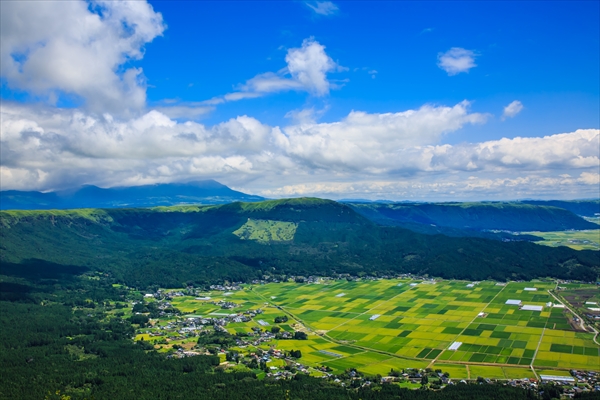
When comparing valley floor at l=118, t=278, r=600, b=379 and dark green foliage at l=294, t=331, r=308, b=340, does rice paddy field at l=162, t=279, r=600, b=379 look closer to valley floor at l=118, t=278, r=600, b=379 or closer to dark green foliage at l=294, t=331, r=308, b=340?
valley floor at l=118, t=278, r=600, b=379

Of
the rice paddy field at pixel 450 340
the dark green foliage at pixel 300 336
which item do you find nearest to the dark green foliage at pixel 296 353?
the rice paddy field at pixel 450 340

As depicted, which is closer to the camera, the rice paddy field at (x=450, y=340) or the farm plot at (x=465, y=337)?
the rice paddy field at (x=450, y=340)

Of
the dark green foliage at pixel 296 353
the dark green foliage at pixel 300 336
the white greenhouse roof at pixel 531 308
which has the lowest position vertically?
the dark green foliage at pixel 300 336

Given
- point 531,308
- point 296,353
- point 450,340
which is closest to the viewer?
point 296,353

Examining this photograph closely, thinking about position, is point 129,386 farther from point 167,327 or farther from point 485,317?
point 485,317

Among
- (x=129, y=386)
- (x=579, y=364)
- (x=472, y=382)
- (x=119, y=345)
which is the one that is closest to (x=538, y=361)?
(x=579, y=364)

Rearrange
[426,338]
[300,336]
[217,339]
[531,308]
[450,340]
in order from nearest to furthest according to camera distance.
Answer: [450,340] → [426,338] → [217,339] → [300,336] → [531,308]

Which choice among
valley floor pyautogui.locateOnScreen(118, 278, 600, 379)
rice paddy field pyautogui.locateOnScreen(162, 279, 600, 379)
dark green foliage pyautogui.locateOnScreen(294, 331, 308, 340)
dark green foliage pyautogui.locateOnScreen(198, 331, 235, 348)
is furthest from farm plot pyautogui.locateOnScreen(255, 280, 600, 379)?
dark green foliage pyautogui.locateOnScreen(198, 331, 235, 348)

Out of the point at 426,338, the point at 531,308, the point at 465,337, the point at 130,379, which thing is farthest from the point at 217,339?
the point at 531,308

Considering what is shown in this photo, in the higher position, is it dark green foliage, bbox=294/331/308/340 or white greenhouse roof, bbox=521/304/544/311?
white greenhouse roof, bbox=521/304/544/311

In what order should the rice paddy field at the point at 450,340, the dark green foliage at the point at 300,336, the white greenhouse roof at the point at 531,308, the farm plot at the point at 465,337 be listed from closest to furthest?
the rice paddy field at the point at 450,340
the farm plot at the point at 465,337
the dark green foliage at the point at 300,336
the white greenhouse roof at the point at 531,308

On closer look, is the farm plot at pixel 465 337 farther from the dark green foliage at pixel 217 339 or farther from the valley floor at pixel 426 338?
the dark green foliage at pixel 217 339

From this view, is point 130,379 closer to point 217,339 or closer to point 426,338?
point 217,339
